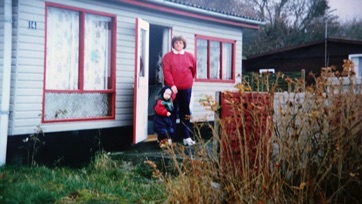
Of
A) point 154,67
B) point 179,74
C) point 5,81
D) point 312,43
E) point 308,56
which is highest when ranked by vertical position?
point 312,43

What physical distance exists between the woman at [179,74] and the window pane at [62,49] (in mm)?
1576

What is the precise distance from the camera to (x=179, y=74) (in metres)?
8.88

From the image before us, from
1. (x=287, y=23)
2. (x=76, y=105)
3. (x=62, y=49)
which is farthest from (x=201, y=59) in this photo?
(x=287, y=23)

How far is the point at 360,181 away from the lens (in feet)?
13.1

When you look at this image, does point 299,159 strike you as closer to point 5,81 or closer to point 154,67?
point 5,81

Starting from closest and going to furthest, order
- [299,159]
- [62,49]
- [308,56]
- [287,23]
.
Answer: [299,159] → [62,49] → [308,56] → [287,23]

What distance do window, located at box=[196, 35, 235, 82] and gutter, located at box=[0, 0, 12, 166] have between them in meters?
4.68

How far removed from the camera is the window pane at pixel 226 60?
39.7ft

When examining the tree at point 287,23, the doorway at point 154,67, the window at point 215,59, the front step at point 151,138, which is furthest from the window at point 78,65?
the tree at point 287,23

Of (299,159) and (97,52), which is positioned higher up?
(97,52)

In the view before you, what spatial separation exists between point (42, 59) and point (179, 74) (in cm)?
236

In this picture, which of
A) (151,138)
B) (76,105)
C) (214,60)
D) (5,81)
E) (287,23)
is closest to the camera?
(5,81)

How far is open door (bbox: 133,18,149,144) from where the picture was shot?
890 cm

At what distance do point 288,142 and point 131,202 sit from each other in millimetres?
2244
